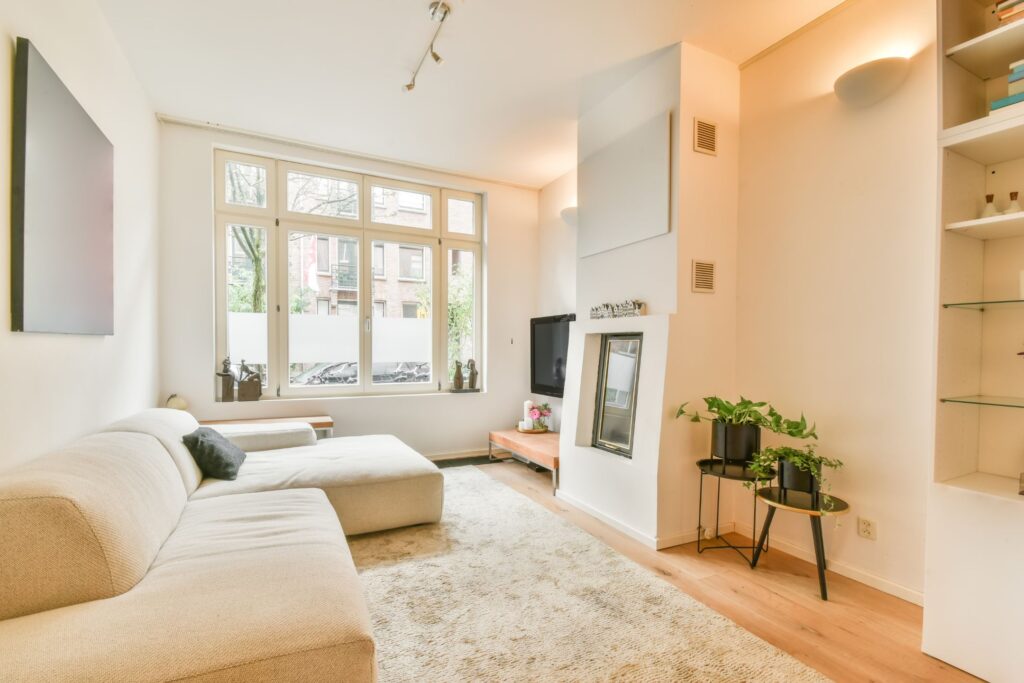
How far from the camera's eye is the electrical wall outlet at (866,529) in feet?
7.42

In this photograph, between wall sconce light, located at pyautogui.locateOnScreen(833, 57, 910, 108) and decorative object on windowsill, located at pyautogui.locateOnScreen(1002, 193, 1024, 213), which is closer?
decorative object on windowsill, located at pyautogui.locateOnScreen(1002, 193, 1024, 213)

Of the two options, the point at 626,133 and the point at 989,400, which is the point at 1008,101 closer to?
the point at 989,400

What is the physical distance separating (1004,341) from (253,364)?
4832mm

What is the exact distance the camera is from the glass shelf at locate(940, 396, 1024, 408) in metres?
1.65

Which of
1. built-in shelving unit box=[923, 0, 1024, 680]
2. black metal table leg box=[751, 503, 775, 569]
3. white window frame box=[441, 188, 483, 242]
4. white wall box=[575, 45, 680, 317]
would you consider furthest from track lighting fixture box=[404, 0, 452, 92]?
black metal table leg box=[751, 503, 775, 569]

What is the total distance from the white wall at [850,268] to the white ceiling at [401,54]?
37 cm

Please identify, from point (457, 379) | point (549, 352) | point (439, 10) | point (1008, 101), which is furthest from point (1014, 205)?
point (457, 379)

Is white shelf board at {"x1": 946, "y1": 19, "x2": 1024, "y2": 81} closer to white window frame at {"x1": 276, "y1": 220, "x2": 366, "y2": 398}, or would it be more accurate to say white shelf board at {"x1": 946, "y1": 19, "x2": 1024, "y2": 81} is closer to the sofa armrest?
the sofa armrest

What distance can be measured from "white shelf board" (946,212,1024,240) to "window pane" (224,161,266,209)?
4689 millimetres

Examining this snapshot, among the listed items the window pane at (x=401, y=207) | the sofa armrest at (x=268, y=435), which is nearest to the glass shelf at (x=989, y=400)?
the sofa armrest at (x=268, y=435)

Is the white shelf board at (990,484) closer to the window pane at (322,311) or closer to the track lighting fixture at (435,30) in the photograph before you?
the track lighting fixture at (435,30)

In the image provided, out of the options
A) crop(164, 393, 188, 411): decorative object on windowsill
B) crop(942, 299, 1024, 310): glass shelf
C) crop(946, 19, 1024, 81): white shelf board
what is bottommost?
crop(164, 393, 188, 411): decorative object on windowsill

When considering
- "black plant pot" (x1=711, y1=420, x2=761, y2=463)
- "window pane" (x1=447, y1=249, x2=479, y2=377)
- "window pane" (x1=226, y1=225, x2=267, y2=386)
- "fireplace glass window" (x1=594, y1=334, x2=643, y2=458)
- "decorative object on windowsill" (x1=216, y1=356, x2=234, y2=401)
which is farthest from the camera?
"window pane" (x1=447, y1=249, x2=479, y2=377)

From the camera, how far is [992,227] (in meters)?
1.71
